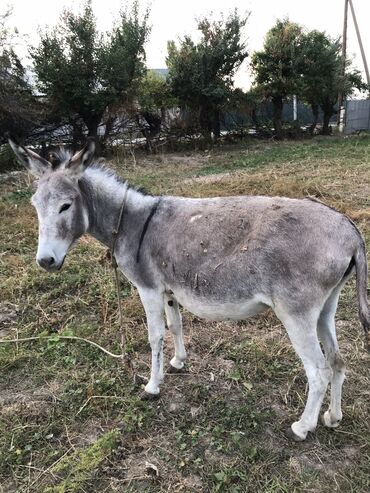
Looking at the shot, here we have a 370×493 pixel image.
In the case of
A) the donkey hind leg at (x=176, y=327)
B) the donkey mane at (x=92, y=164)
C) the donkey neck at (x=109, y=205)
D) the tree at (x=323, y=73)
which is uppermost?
the tree at (x=323, y=73)

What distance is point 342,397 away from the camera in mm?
3164

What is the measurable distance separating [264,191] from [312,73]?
43.1ft

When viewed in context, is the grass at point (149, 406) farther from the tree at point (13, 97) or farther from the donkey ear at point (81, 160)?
the tree at point (13, 97)

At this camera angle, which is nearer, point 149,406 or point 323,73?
point 149,406

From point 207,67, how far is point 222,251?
53.6 feet

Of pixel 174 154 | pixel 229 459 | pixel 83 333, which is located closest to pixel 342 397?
pixel 229 459

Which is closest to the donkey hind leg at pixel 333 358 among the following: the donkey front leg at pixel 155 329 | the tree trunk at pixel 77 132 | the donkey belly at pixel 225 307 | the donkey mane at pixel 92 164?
the donkey belly at pixel 225 307

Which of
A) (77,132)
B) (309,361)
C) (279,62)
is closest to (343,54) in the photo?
(279,62)

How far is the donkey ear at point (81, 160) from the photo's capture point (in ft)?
9.07

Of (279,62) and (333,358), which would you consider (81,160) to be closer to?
(333,358)

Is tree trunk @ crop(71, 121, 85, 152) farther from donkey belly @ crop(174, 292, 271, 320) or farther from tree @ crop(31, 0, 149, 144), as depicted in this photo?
donkey belly @ crop(174, 292, 271, 320)

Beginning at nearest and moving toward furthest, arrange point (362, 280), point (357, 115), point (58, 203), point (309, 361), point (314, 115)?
point (362, 280) → point (309, 361) → point (58, 203) → point (314, 115) → point (357, 115)

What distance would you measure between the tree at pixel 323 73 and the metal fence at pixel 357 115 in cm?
103

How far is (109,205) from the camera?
Answer: 311 centimetres
